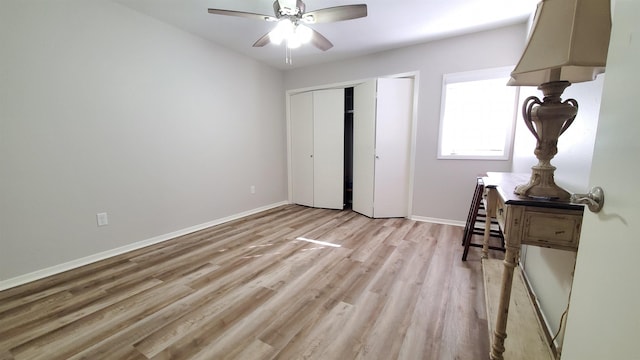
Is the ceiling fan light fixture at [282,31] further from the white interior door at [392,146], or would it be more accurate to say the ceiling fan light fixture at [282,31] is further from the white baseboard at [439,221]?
the white baseboard at [439,221]

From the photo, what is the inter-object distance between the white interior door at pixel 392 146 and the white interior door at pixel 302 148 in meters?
1.29

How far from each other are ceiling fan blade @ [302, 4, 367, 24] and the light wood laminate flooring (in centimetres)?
214

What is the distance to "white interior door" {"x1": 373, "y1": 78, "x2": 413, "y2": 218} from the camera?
3410mm

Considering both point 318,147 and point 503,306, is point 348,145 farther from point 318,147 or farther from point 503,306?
point 503,306

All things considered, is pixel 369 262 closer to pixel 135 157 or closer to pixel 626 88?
pixel 626 88

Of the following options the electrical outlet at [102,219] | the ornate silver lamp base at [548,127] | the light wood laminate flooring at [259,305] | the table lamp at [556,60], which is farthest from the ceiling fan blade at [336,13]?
the electrical outlet at [102,219]

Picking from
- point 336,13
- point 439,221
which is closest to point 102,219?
point 336,13

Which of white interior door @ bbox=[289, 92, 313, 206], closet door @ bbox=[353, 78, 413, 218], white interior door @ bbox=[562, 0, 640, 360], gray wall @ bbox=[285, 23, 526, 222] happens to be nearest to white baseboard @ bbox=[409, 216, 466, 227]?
gray wall @ bbox=[285, 23, 526, 222]

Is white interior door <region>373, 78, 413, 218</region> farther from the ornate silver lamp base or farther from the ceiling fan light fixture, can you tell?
the ornate silver lamp base

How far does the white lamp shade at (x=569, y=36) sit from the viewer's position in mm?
794

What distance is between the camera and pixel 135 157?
2.55 m

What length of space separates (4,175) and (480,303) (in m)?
3.65

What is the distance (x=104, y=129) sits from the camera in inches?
91.3

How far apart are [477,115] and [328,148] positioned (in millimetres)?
2184
